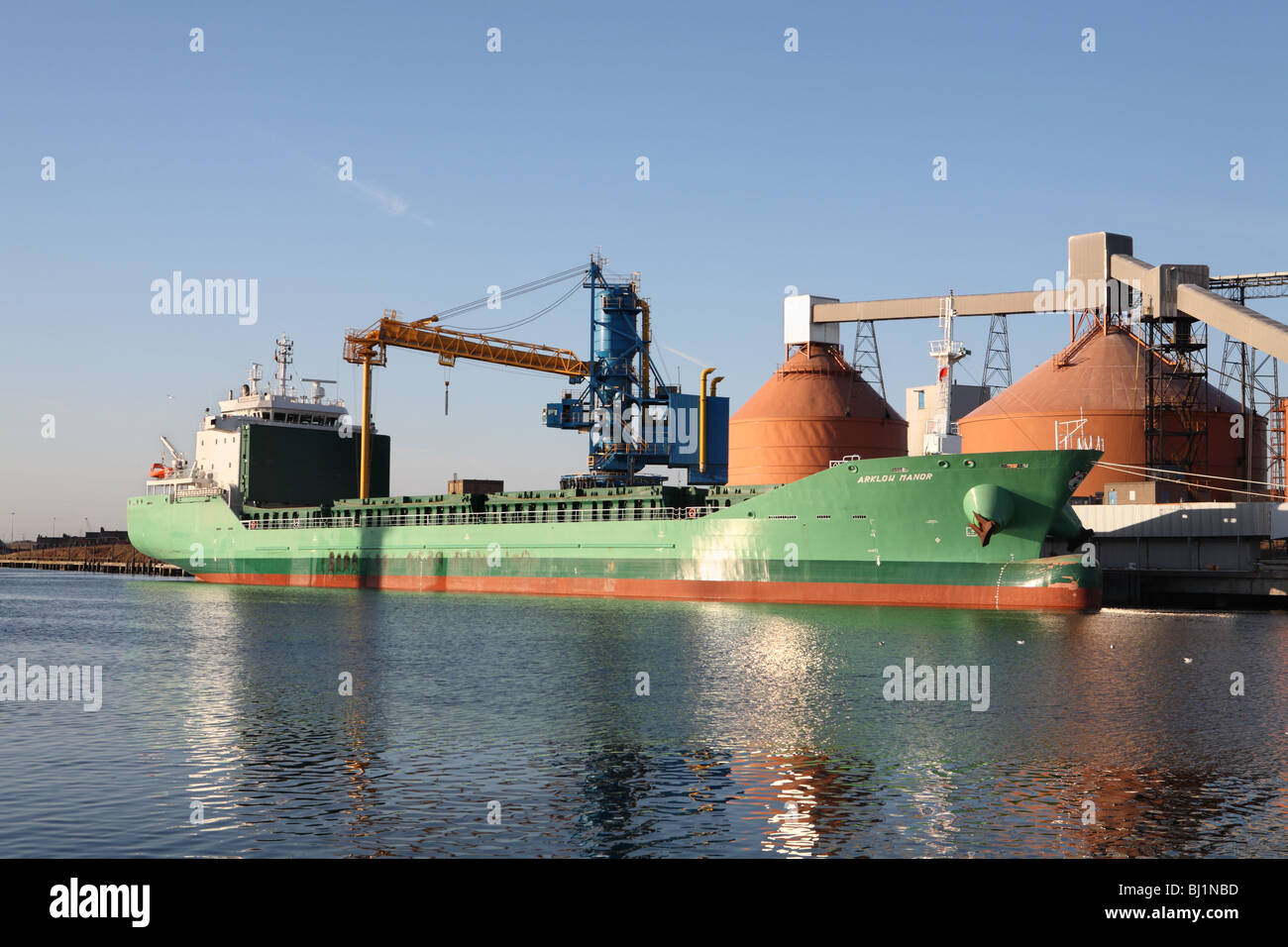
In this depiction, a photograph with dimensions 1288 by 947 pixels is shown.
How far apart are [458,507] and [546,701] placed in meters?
38.4

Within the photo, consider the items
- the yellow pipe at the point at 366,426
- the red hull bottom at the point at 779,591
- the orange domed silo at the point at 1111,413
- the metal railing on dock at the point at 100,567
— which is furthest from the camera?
the metal railing on dock at the point at 100,567

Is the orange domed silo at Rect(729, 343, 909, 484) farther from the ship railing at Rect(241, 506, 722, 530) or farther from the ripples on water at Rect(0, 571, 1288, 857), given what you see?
the ripples on water at Rect(0, 571, 1288, 857)

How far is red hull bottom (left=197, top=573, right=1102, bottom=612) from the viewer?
132ft

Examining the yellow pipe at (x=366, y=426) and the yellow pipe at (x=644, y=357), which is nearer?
the yellow pipe at (x=644, y=357)

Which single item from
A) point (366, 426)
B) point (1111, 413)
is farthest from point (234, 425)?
point (1111, 413)

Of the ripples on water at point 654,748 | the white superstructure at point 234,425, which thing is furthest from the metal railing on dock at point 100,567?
the ripples on water at point 654,748

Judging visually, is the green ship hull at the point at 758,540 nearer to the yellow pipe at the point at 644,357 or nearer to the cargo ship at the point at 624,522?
the cargo ship at the point at 624,522

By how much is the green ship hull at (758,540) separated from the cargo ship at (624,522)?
0.08 metres

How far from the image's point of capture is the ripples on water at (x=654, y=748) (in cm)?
1320

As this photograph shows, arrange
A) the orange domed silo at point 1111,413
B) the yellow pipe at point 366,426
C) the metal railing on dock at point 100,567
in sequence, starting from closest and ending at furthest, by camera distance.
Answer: the orange domed silo at point 1111,413 < the yellow pipe at point 366,426 < the metal railing on dock at point 100,567

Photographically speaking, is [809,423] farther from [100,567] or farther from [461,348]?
[100,567]

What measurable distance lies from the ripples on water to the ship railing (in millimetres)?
15492

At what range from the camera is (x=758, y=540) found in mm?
45719
